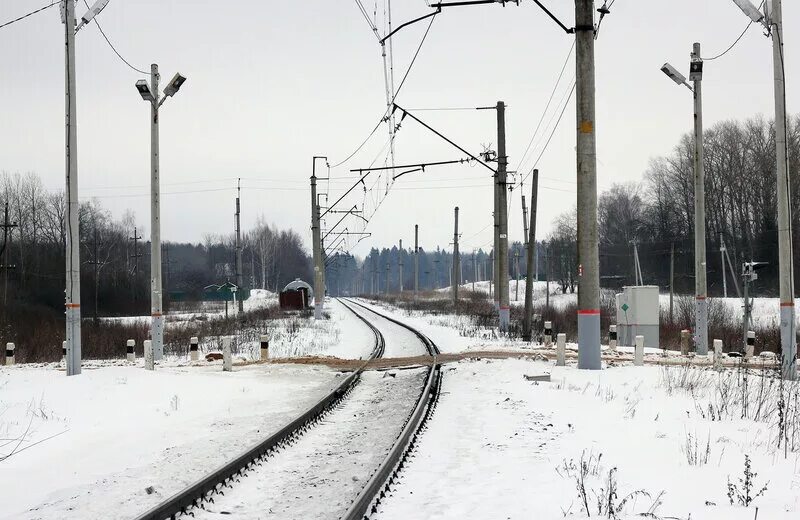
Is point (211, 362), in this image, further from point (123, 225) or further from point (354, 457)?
point (123, 225)

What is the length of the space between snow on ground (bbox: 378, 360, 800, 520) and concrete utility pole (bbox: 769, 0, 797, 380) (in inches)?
148

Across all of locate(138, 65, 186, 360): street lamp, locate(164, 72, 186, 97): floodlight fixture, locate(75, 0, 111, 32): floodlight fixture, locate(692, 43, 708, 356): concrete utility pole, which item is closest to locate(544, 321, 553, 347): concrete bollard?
locate(692, 43, 708, 356): concrete utility pole

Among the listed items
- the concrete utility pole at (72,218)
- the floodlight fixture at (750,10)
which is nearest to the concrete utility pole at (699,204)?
the floodlight fixture at (750,10)

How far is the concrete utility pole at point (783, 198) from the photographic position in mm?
13724

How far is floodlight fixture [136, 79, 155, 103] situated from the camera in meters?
17.7

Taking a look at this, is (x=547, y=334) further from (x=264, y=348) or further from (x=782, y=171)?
(x=782, y=171)

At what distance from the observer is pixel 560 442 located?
809 centimetres

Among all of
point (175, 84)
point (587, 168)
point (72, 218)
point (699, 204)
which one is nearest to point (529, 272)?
point (699, 204)

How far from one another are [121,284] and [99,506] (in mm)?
54577

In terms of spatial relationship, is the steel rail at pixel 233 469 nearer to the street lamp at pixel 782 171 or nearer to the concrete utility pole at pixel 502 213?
the street lamp at pixel 782 171

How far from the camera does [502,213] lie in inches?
1075

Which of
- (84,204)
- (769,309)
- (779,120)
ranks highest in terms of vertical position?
(84,204)

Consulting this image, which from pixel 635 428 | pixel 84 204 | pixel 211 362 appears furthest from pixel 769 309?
pixel 84 204

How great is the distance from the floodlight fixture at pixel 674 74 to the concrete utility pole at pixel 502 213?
9054 millimetres
